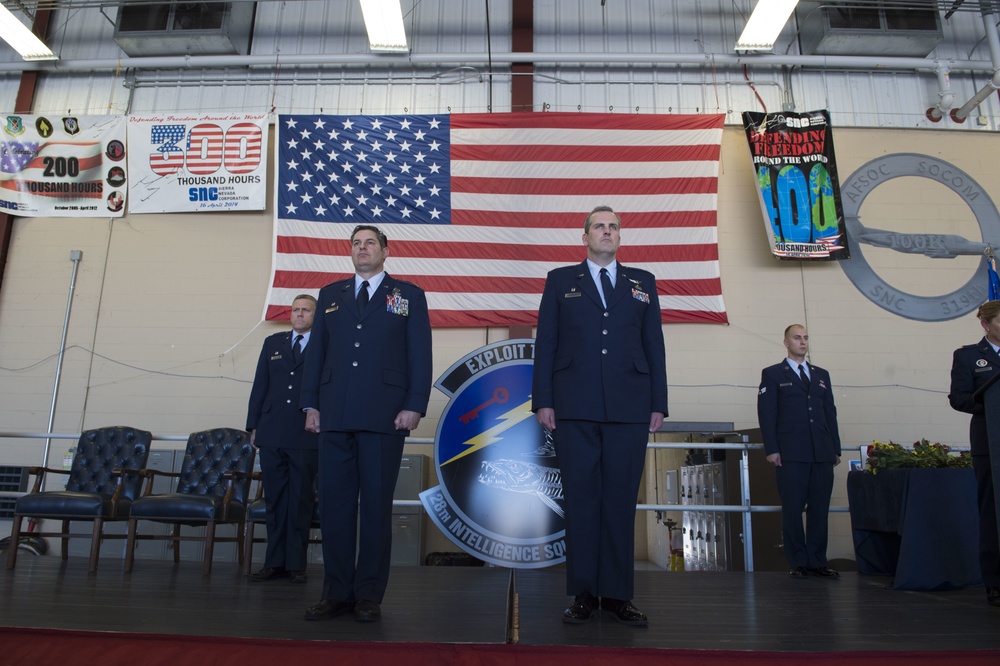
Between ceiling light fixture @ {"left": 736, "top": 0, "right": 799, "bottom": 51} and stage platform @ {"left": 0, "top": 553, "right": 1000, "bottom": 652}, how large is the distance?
4566 millimetres

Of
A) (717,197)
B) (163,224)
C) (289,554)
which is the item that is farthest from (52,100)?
(717,197)

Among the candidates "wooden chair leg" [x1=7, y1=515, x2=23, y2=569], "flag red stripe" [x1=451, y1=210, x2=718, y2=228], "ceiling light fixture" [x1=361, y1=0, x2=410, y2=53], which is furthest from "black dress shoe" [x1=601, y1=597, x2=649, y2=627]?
"ceiling light fixture" [x1=361, y1=0, x2=410, y2=53]

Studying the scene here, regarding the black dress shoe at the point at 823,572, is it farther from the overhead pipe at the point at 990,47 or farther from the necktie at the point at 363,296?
the overhead pipe at the point at 990,47

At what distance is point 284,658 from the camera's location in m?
1.72

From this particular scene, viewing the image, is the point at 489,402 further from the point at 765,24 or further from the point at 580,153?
the point at 765,24

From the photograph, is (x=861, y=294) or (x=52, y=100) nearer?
(x=861, y=294)

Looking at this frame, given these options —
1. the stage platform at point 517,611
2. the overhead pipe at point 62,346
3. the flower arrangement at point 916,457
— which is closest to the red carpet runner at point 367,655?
the stage platform at point 517,611

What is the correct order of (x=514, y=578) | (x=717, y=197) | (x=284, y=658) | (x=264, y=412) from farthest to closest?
(x=717, y=197) → (x=264, y=412) → (x=514, y=578) → (x=284, y=658)

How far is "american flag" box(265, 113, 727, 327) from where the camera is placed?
19.7ft

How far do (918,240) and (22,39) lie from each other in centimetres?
851

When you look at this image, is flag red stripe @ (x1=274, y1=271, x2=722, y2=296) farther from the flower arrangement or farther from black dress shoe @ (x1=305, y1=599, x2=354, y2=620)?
black dress shoe @ (x1=305, y1=599, x2=354, y2=620)

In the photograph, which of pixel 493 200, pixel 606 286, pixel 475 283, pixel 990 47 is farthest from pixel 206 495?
pixel 990 47

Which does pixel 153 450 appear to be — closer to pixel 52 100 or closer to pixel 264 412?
pixel 264 412

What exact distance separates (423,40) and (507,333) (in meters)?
3.16
